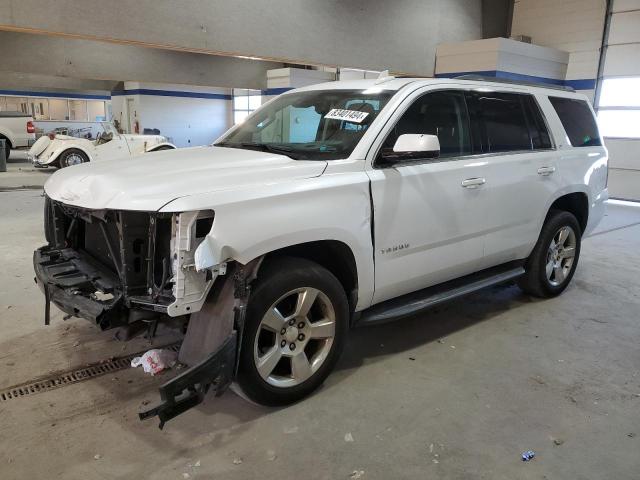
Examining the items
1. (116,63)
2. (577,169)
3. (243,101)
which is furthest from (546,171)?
(243,101)

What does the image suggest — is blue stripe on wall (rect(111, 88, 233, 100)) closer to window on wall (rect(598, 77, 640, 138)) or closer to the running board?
window on wall (rect(598, 77, 640, 138))

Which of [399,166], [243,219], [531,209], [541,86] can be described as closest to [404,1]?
[541,86]

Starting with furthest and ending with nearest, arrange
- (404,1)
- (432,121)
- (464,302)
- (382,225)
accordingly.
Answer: (404,1), (464,302), (432,121), (382,225)

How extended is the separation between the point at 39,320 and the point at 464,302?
11.6ft

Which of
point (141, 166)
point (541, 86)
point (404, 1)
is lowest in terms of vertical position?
point (141, 166)

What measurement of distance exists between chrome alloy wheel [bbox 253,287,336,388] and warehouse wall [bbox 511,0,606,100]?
12.0 m

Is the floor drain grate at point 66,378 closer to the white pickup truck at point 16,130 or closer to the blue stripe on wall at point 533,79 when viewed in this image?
the blue stripe on wall at point 533,79

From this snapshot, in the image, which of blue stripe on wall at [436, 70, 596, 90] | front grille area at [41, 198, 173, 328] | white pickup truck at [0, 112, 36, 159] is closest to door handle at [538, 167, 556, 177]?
front grille area at [41, 198, 173, 328]

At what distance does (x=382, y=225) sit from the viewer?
3.00m

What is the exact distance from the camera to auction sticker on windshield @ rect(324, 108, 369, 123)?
3170mm

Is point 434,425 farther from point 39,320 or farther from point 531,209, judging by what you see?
point 39,320

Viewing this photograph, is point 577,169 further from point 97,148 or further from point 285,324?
point 97,148

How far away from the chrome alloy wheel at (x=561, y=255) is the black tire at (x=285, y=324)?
244 centimetres

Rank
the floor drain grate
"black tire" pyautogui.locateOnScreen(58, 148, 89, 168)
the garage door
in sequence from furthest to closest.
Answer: "black tire" pyautogui.locateOnScreen(58, 148, 89, 168), the garage door, the floor drain grate
